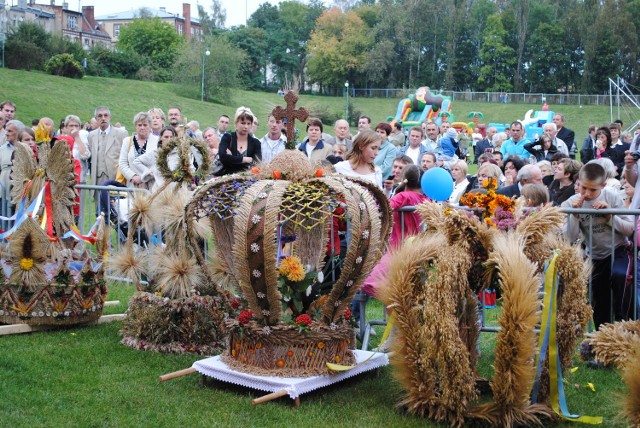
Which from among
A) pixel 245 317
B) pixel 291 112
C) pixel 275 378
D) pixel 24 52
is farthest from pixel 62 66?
pixel 275 378

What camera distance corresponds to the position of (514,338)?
5.04 m

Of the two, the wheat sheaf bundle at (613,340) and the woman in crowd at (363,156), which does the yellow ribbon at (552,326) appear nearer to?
the wheat sheaf bundle at (613,340)

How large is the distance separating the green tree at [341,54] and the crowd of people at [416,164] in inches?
2845

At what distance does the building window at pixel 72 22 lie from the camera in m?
117

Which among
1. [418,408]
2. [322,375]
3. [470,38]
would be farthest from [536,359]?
[470,38]

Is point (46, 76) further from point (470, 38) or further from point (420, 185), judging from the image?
point (470, 38)

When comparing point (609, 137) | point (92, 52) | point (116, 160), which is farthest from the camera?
point (92, 52)

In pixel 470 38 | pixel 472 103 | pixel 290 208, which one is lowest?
pixel 290 208

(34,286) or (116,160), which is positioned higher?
(116,160)

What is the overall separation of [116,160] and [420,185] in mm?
6550

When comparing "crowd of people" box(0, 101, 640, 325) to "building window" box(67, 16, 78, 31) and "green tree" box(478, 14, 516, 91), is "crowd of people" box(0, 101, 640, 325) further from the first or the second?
"building window" box(67, 16, 78, 31)

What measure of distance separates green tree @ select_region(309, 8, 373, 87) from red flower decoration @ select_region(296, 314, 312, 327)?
3259 inches

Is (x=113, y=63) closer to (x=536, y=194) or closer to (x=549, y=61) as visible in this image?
(x=549, y=61)

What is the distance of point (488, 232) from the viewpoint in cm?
538
